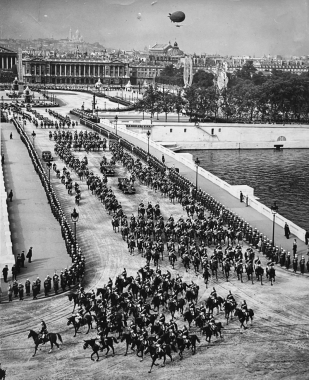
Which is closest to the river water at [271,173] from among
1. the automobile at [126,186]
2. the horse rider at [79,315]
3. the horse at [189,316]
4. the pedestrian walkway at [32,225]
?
the automobile at [126,186]

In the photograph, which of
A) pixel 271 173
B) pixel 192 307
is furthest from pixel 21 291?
pixel 271 173

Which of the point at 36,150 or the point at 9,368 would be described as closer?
the point at 9,368

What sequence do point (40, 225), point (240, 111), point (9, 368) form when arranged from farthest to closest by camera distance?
point (240, 111), point (40, 225), point (9, 368)

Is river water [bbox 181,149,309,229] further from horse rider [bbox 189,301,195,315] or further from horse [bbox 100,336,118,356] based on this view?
horse [bbox 100,336,118,356]

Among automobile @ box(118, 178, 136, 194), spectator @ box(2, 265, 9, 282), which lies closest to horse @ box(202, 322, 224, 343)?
spectator @ box(2, 265, 9, 282)

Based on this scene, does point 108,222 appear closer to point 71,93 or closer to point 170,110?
point 170,110

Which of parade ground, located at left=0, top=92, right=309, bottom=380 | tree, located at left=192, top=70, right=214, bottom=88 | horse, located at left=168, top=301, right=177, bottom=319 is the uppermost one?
tree, located at left=192, top=70, right=214, bottom=88

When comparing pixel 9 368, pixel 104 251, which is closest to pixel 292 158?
pixel 104 251
